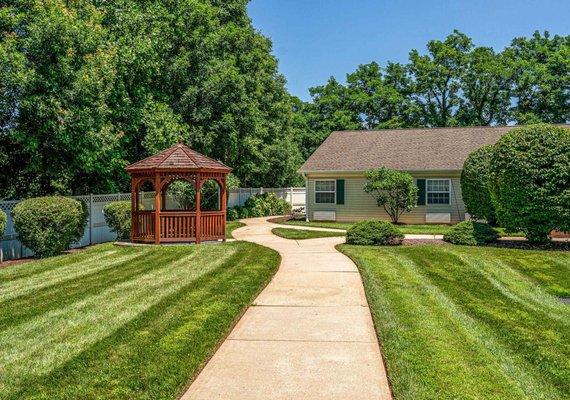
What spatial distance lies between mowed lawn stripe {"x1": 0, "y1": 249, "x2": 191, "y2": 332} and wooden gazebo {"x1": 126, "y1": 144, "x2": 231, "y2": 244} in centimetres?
272

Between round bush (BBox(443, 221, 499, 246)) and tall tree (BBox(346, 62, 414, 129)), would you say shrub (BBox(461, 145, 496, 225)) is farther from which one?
tall tree (BBox(346, 62, 414, 129))

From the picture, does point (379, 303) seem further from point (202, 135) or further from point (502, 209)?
point (202, 135)

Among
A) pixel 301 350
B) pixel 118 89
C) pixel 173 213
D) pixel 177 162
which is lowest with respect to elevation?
pixel 301 350

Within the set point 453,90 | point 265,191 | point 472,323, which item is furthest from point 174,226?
point 453,90

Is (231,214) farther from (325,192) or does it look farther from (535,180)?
(535,180)

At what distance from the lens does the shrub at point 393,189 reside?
22.2 meters

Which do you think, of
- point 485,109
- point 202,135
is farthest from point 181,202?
point 485,109

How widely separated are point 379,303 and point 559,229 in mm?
8558

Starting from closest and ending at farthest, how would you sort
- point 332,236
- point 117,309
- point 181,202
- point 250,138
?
point 117,309
point 332,236
point 181,202
point 250,138

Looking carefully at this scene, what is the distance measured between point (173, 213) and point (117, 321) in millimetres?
8765

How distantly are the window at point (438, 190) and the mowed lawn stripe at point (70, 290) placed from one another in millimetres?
15163

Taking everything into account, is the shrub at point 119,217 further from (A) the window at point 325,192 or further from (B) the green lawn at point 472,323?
(A) the window at point 325,192

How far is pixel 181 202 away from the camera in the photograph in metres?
23.6

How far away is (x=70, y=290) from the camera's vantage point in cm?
871
